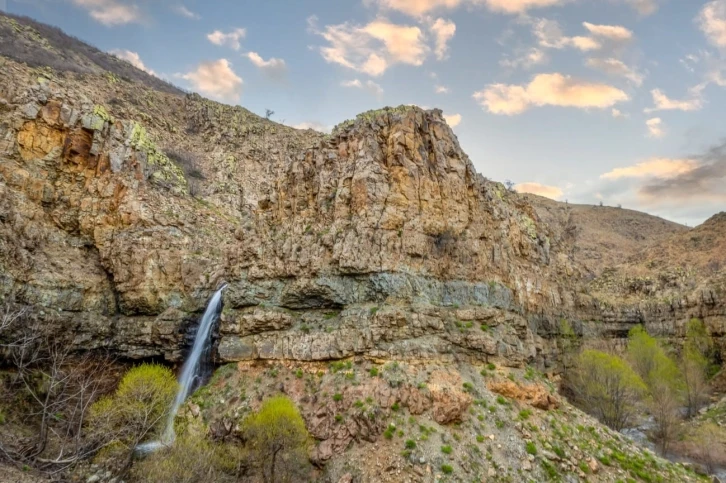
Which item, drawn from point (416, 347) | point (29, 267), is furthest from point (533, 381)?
point (29, 267)

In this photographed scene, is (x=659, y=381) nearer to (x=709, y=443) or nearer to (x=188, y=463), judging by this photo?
(x=709, y=443)

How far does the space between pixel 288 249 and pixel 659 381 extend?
45.8m

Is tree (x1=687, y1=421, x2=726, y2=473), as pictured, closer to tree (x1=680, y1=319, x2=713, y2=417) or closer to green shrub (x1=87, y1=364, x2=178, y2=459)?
tree (x1=680, y1=319, x2=713, y2=417)

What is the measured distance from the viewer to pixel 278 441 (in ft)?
81.2

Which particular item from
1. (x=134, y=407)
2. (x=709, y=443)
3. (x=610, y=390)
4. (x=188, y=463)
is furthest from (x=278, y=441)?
(x=709, y=443)

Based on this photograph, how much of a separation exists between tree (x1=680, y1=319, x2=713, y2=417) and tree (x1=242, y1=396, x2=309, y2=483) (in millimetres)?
51345

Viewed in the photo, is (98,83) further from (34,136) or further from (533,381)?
(533,381)

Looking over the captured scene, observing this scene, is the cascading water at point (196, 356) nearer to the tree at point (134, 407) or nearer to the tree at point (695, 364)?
the tree at point (134, 407)

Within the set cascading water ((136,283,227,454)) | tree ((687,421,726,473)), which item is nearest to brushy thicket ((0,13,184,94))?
cascading water ((136,283,227,454))

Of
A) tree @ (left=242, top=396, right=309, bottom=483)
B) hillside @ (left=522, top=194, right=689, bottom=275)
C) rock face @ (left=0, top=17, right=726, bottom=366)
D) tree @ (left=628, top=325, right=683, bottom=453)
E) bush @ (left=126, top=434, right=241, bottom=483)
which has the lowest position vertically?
bush @ (left=126, top=434, right=241, bottom=483)

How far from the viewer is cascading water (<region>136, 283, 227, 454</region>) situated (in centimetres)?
3354

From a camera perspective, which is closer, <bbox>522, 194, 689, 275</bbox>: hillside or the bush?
the bush

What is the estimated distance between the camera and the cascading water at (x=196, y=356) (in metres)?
33.5

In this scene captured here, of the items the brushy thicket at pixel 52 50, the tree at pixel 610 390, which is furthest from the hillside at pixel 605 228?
the brushy thicket at pixel 52 50
